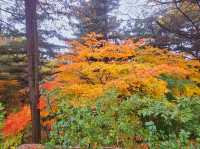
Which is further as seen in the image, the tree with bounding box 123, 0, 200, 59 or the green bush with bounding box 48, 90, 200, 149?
the tree with bounding box 123, 0, 200, 59

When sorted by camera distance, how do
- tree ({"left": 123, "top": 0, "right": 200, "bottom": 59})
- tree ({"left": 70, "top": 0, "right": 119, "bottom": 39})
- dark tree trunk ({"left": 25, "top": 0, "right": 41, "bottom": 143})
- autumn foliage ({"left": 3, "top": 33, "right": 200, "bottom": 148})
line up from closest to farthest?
autumn foliage ({"left": 3, "top": 33, "right": 200, "bottom": 148}), dark tree trunk ({"left": 25, "top": 0, "right": 41, "bottom": 143}), tree ({"left": 123, "top": 0, "right": 200, "bottom": 59}), tree ({"left": 70, "top": 0, "right": 119, "bottom": 39})

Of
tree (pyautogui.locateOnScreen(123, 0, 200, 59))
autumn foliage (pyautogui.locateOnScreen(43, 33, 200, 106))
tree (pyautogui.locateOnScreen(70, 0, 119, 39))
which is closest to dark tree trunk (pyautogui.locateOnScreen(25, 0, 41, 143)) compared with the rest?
autumn foliage (pyautogui.locateOnScreen(43, 33, 200, 106))

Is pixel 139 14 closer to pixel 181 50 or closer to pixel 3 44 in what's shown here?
pixel 181 50

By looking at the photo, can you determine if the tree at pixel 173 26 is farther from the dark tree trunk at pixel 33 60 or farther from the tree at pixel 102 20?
the dark tree trunk at pixel 33 60

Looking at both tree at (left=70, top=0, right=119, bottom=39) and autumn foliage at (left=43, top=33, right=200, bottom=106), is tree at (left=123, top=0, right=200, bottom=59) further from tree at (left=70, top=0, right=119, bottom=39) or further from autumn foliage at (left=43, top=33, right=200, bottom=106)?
autumn foliage at (left=43, top=33, right=200, bottom=106)

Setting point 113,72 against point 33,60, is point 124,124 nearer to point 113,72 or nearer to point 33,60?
point 113,72

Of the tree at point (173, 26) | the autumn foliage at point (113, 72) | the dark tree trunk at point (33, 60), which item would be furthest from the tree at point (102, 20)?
the dark tree trunk at point (33, 60)

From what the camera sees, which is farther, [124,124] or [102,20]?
[102,20]

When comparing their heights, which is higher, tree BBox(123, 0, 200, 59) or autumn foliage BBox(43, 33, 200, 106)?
tree BBox(123, 0, 200, 59)

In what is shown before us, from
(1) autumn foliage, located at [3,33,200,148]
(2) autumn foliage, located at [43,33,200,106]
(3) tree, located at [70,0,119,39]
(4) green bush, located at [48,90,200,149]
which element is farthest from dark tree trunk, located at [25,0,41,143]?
(3) tree, located at [70,0,119,39]

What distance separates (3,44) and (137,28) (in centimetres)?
599

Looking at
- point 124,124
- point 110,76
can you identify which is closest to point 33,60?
point 110,76

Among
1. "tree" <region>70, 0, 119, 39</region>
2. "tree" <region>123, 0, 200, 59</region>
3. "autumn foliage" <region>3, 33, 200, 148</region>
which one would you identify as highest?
"tree" <region>70, 0, 119, 39</region>

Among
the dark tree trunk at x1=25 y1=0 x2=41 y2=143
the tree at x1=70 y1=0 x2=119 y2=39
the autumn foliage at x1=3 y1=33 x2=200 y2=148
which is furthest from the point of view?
the tree at x1=70 y1=0 x2=119 y2=39
